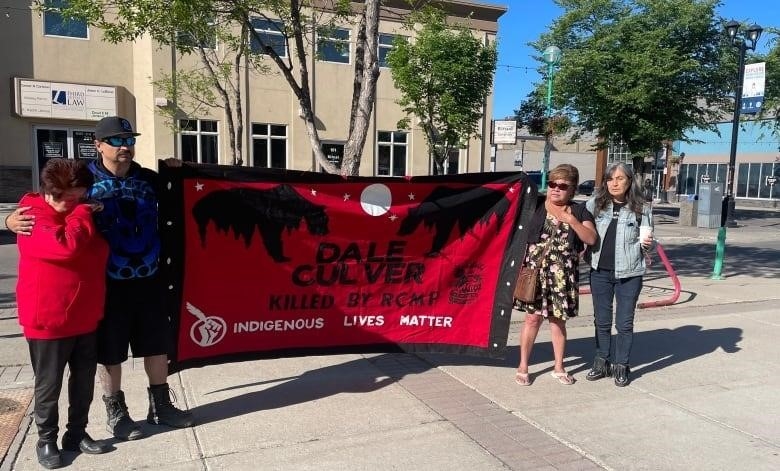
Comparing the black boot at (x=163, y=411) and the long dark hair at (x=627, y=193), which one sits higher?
the long dark hair at (x=627, y=193)

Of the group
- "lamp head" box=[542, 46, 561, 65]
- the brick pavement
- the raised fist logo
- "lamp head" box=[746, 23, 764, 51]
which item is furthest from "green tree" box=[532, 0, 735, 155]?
the raised fist logo

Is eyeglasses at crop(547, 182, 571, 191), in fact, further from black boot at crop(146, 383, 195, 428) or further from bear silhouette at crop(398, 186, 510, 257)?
black boot at crop(146, 383, 195, 428)

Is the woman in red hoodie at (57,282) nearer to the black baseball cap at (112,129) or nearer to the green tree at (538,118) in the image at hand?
the black baseball cap at (112,129)

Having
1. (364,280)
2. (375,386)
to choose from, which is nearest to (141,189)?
(364,280)

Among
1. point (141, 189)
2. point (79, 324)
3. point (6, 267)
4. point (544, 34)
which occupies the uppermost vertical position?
point (544, 34)

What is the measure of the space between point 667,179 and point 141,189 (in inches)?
1898

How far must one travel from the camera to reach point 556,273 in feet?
15.4

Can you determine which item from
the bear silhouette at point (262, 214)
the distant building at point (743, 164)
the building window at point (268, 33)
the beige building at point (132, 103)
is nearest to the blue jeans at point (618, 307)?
the bear silhouette at point (262, 214)

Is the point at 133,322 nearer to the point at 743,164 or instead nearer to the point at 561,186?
the point at 561,186

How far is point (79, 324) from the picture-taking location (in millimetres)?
3281

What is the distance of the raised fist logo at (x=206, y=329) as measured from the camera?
426 centimetres

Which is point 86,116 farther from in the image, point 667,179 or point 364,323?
point 667,179

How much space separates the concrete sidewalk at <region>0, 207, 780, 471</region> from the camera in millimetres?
3539

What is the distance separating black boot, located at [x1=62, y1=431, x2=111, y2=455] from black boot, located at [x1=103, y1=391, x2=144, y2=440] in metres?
0.16
